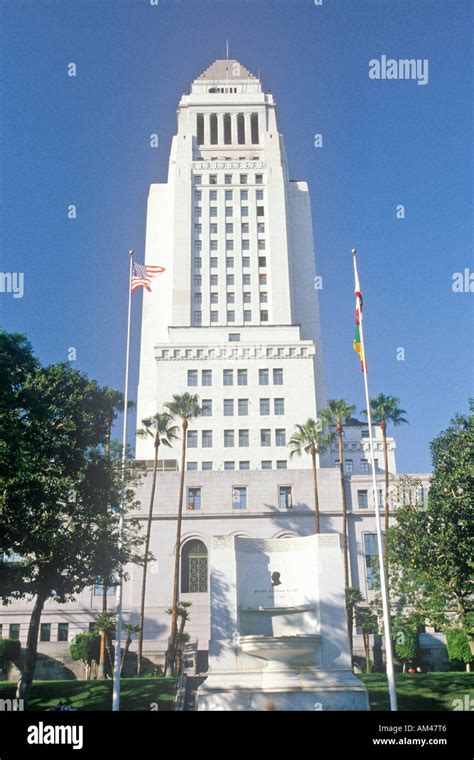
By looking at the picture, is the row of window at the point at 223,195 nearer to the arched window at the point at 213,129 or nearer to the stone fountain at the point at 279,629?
the arched window at the point at 213,129

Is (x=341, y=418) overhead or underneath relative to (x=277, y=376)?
underneath

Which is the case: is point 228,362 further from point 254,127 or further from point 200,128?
point 254,127

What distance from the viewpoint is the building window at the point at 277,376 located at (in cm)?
7600

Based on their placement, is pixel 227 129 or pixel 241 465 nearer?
pixel 241 465

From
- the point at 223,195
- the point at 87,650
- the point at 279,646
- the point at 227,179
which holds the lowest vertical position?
the point at 87,650

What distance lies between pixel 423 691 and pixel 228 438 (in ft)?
131

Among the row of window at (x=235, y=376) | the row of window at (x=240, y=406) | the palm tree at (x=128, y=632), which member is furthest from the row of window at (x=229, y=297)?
the palm tree at (x=128, y=632)

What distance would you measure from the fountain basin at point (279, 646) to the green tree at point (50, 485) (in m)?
12.3

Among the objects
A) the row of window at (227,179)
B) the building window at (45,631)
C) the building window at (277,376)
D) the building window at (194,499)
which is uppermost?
the row of window at (227,179)

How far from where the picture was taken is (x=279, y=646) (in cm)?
2883

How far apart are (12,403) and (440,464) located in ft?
78.8

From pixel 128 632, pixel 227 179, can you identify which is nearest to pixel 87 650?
pixel 128 632
